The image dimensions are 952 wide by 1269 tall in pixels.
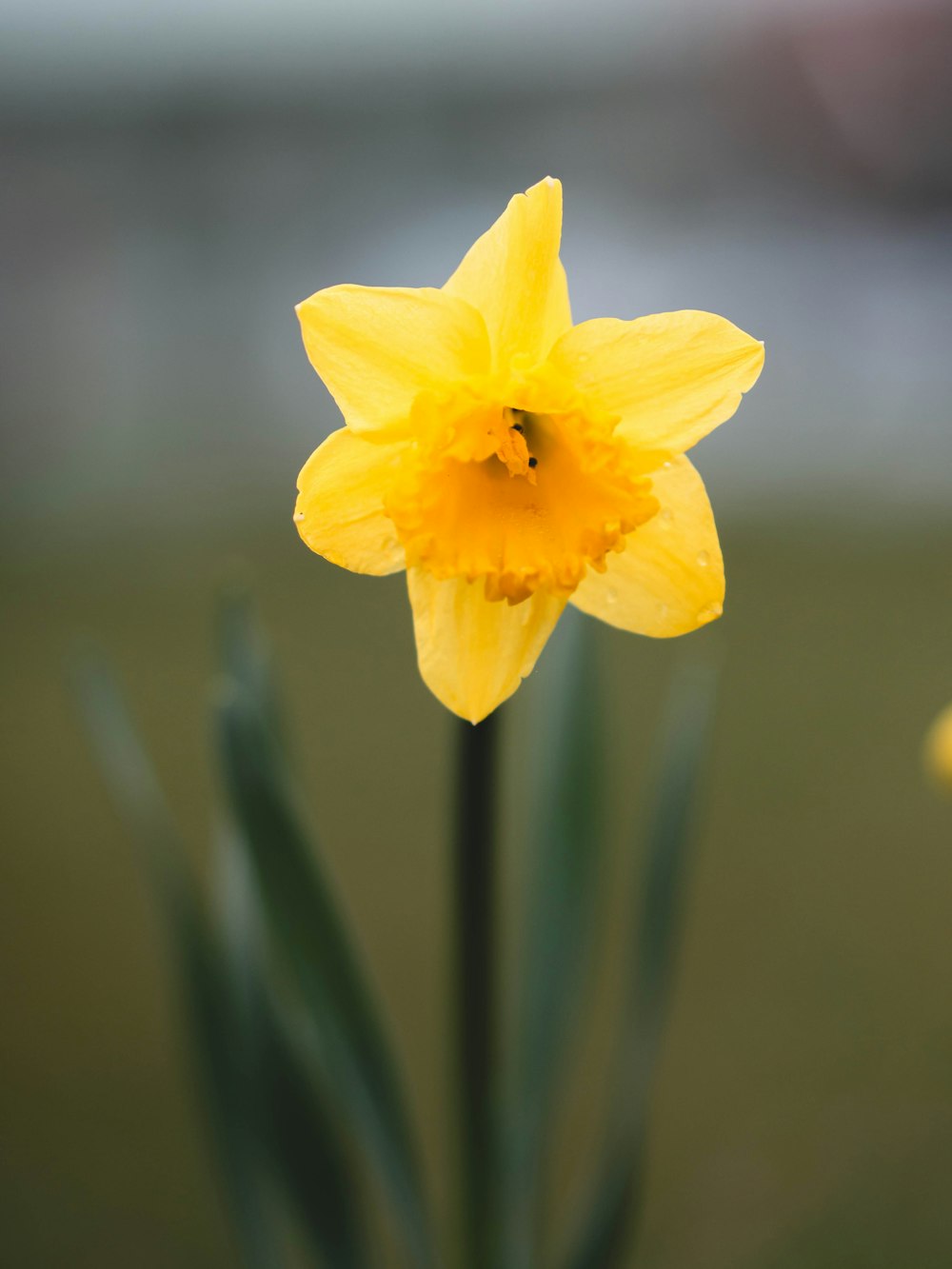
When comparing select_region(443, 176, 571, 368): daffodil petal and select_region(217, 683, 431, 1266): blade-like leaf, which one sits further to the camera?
select_region(217, 683, 431, 1266): blade-like leaf

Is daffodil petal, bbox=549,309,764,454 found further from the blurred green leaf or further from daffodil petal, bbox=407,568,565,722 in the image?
the blurred green leaf

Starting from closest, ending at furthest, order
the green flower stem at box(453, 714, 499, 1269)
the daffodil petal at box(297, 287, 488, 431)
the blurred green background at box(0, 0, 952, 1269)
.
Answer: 1. the daffodil petal at box(297, 287, 488, 431)
2. the green flower stem at box(453, 714, 499, 1269)
3. the blurred green background at box(0, 0, 952, 1269)

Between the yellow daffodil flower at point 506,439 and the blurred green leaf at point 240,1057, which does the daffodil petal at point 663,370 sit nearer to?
the yellow daffodil flower at point 506,439

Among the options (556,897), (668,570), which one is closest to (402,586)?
(556,897)

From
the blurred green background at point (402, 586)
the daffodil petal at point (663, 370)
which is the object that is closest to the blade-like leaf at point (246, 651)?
the blurred green background at point (402, 586)

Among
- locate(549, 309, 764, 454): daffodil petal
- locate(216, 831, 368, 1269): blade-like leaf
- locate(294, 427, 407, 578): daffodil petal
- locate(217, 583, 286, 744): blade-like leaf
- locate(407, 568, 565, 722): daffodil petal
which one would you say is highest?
locate(549, 309, 764, 454): daffodil petal

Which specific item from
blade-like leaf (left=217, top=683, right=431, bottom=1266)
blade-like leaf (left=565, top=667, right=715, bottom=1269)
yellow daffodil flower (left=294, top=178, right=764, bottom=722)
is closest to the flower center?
yellow daffodil flower (left=294, top=178, right=764, bottom=722)

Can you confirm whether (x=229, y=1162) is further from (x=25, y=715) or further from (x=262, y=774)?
(x=25, y=715)

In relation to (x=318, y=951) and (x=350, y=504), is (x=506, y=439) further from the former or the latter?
(x=318, y=951)
